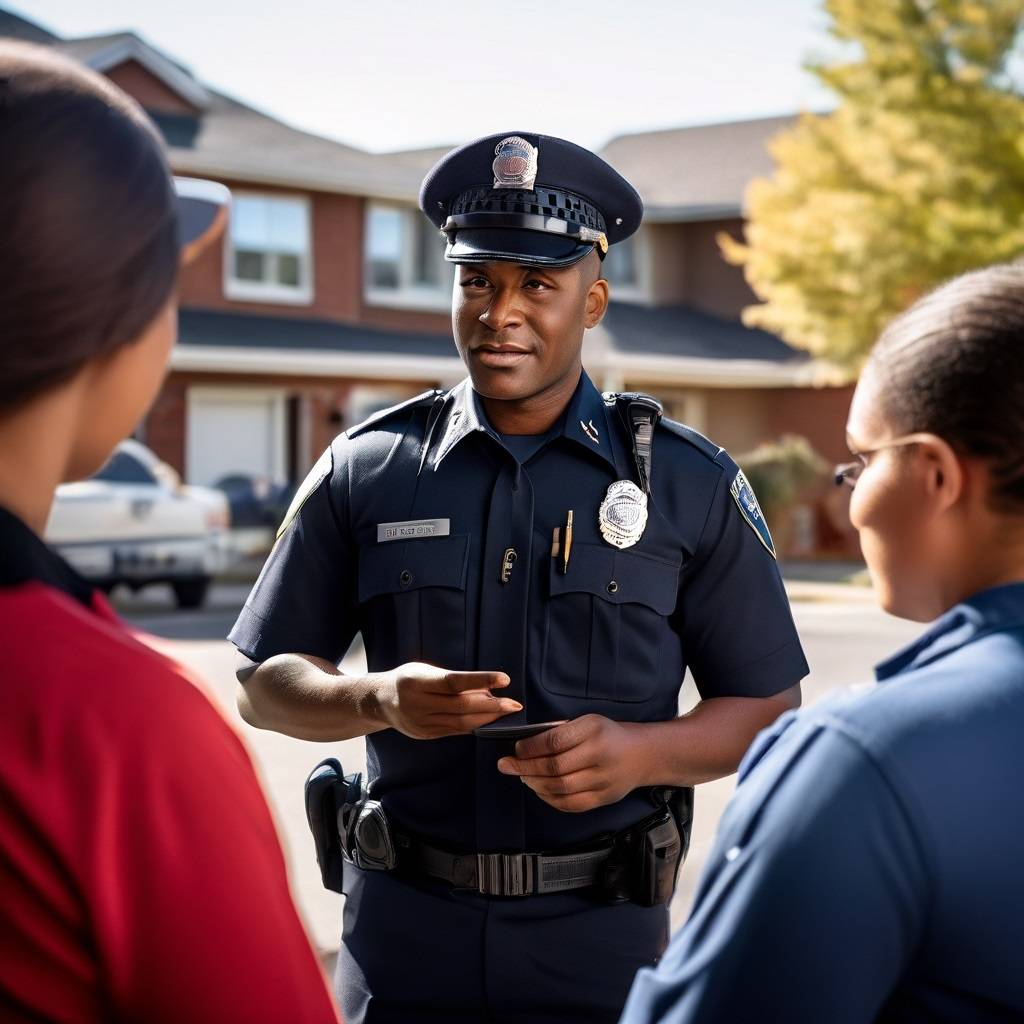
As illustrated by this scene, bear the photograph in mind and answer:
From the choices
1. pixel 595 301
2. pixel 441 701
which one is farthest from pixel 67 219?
pixel 595 301

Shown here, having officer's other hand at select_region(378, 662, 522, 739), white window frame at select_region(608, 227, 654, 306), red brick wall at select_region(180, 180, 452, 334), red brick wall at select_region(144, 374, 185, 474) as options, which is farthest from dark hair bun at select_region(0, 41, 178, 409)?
white window frame at select_region(608, 227, 654, 306)

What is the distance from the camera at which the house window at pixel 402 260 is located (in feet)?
83.0

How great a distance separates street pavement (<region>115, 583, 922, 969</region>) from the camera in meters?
5.66

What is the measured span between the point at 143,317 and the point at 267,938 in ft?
1.63

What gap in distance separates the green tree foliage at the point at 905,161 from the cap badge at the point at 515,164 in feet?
55.5

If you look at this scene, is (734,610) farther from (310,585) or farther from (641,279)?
(641,279)

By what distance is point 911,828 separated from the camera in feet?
4.19

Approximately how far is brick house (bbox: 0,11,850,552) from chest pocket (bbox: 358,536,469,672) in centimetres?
1904

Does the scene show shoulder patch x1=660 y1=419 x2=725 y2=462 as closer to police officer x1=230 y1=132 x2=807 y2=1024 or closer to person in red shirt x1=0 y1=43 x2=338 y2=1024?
police officer x1=230 y1=132 x2=807 y2=1024

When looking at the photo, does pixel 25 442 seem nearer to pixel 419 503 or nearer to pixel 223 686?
pixel 419 503

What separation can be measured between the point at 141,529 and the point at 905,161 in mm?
11019

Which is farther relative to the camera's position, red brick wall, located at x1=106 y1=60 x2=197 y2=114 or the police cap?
red brick wall, located at x1=106 y1=60 x2=197 y2=114

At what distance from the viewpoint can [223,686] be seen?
10.7m

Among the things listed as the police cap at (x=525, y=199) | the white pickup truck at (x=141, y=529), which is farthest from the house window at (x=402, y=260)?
the police cap at (x=525, y=199)
